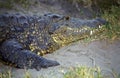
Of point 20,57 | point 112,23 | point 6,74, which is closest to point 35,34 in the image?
point 20,57

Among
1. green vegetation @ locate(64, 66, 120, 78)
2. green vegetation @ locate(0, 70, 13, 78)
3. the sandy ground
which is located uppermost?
green vegetation @ locate(64, 66, 120, 78)

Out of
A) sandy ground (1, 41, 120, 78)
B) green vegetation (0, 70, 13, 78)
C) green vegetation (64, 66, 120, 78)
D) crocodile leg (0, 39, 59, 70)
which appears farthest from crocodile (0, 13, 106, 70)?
green vegetation (64, 66, 120, 78)

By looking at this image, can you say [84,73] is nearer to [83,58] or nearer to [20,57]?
[83,58]

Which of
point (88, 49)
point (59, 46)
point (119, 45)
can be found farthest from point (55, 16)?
point (119, 45)

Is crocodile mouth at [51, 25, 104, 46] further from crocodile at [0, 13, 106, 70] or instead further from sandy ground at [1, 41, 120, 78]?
sandy ground at [1, 41, 120, 78]

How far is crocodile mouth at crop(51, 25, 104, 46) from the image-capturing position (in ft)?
22.0

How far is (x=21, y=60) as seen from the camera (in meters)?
5.61

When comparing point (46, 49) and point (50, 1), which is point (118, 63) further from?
point (50, 1)

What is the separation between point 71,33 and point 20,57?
66.3 inches

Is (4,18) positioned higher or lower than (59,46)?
higher

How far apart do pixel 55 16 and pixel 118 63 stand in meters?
2.16

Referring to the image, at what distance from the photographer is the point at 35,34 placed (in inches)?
258

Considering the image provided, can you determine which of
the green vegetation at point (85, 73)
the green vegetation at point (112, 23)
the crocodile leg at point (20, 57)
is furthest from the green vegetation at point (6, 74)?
the green vegetation at point (112, 23)

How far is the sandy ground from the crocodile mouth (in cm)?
19
